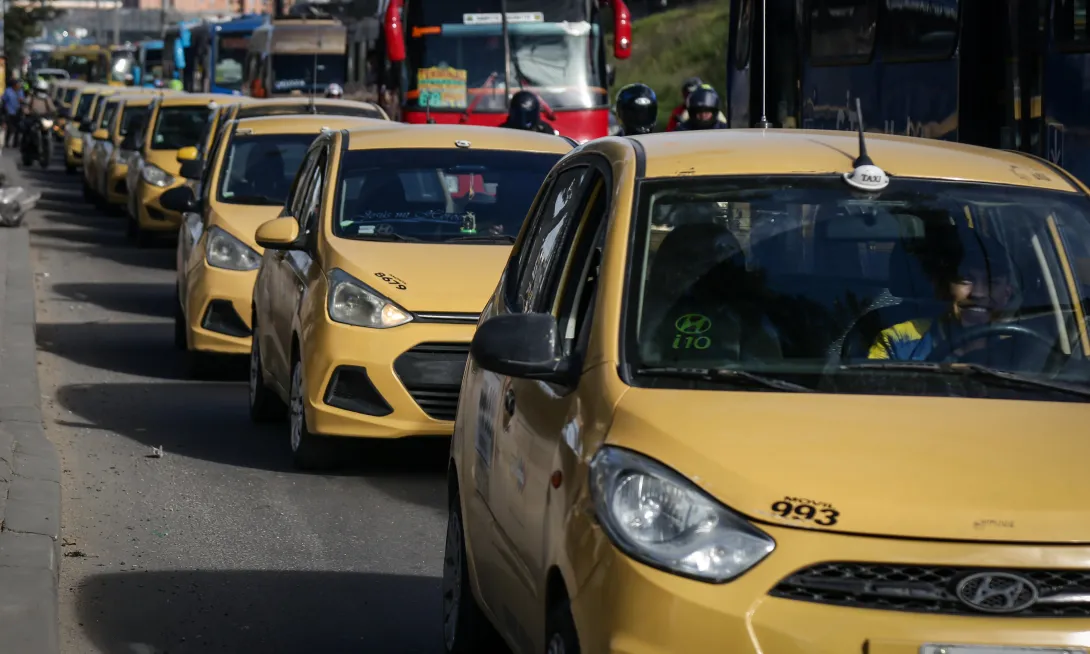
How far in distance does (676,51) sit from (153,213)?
39.3m

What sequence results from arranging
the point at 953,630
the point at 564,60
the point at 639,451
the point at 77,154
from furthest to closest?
the point at 77,154
the point at 564,60
the point at 639,451
the point at 953,630

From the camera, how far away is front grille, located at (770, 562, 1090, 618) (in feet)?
12.3

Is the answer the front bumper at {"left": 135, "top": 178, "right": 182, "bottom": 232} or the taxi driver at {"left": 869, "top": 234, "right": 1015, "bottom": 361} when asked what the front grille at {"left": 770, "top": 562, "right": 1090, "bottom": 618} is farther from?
the front bumper at {"left": 135, "top": 178, "right": 182, "bottom": 232}

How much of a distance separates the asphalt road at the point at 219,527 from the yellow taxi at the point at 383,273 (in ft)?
1.19

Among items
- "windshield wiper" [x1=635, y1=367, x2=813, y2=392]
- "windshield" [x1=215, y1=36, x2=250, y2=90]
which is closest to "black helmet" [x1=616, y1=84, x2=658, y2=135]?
"windshield wiper" [x1=635, y1=367, x2=813, y2=392]

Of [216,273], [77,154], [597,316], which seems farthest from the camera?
[77,154]

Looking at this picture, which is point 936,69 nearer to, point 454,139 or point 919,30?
point 919,30

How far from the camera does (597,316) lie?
453cm

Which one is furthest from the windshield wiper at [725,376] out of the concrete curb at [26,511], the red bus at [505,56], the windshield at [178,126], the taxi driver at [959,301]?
the windshield at [178,126]

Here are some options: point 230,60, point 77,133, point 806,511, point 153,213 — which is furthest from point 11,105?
point 806,511

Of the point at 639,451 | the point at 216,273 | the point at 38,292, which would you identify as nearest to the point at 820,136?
the point at 639,451

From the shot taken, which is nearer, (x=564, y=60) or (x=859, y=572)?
(x=859, y=572)

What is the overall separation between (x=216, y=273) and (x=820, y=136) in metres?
7.93

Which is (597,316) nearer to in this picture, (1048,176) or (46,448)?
(1048,176)
